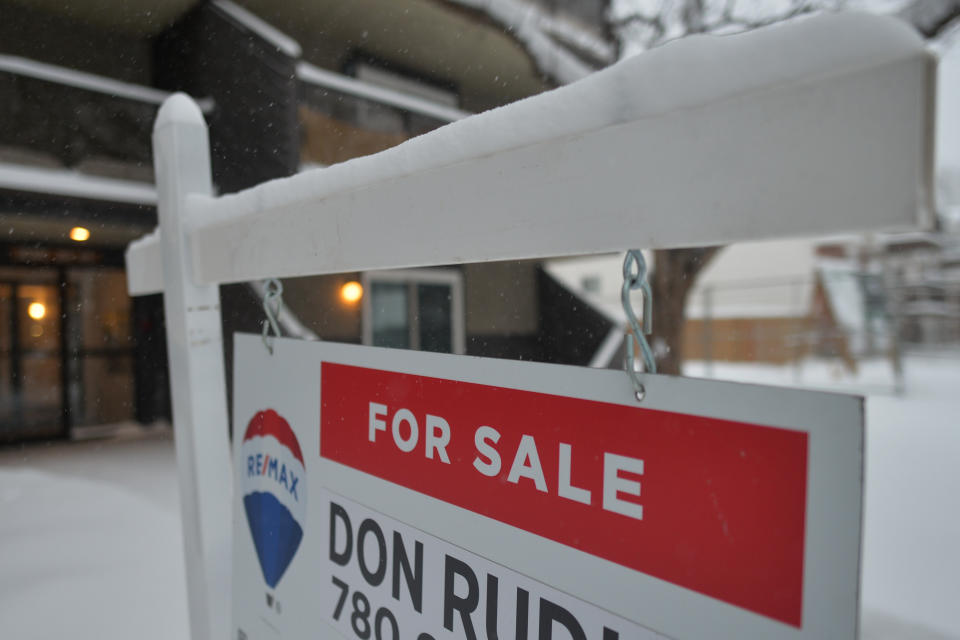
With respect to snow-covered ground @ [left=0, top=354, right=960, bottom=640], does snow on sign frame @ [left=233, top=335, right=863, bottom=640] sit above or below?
above

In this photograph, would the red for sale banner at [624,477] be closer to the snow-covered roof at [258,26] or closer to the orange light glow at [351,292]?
the snow-covered roof at [258,26]

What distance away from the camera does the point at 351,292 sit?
4879 millimetres

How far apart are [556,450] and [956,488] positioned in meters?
4.21

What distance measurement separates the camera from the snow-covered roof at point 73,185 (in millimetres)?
3846

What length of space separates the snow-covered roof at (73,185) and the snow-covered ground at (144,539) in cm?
224

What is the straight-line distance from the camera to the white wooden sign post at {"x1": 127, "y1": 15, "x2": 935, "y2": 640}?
0.28 meters

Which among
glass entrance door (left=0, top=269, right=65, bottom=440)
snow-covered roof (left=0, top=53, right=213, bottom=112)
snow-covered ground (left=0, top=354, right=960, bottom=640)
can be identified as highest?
snow-covered roof (left=0, top=53, right=213, bottom=112)

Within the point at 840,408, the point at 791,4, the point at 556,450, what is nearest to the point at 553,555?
the point at 556,450

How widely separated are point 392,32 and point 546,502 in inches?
205

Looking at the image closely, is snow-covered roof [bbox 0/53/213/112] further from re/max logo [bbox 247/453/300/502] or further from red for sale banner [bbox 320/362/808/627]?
red for sale banner [bbox 320/362/808/627]

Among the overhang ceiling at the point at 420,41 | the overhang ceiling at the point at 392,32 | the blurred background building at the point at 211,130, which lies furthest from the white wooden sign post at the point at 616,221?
the overhang ceiling at the point at 420,41

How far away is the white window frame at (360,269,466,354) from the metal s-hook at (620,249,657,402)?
4.64 meters

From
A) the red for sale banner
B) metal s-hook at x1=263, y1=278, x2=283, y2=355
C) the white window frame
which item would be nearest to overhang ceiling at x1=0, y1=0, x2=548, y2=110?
the white window frame

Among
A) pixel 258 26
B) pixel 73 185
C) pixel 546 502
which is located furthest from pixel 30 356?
pixel 546 502
